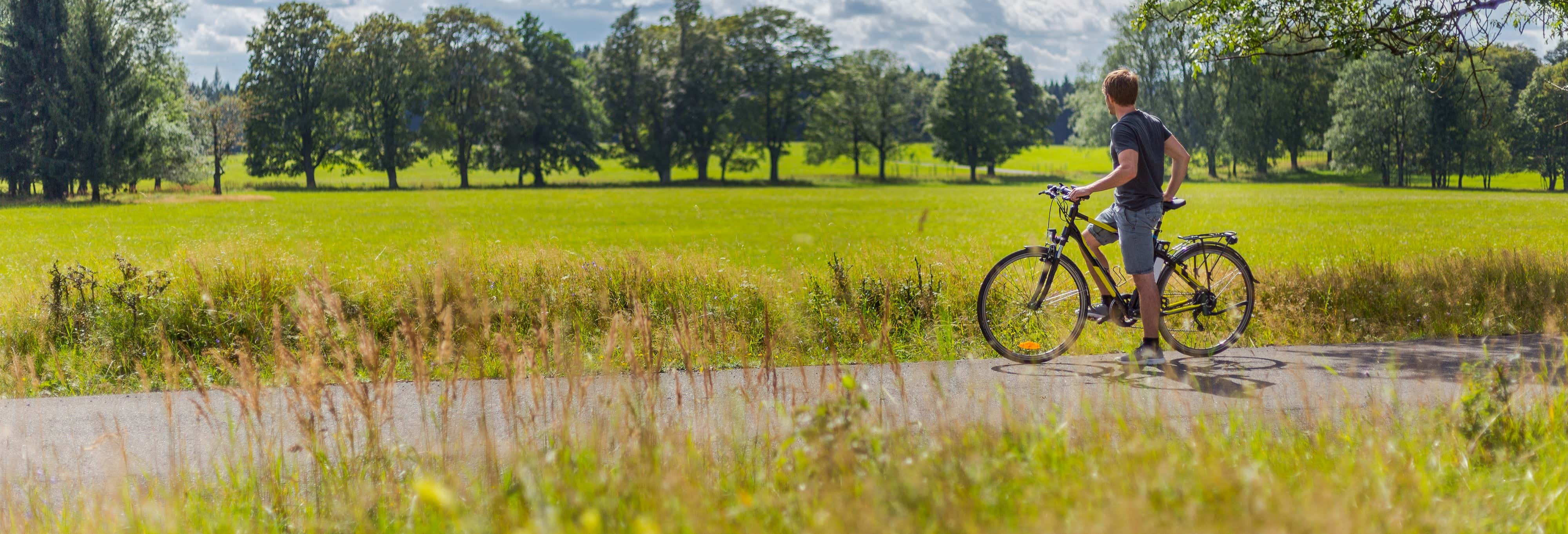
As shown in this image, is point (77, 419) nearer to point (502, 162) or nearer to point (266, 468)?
point (266, 468)

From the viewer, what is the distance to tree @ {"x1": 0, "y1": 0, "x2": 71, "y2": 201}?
41.6 metres

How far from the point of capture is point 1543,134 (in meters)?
50.1

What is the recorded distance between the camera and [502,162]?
67812 millimetres

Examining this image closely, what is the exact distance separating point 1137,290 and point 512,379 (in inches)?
192

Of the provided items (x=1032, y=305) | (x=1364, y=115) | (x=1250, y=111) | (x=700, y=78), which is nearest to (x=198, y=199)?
(x=700, y=78)

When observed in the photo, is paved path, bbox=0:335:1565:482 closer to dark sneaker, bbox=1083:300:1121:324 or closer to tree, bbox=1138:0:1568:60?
dark sneaker, bbox=1083:300:1121:324

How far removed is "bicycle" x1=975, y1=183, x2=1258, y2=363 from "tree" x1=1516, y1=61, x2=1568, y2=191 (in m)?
47.3

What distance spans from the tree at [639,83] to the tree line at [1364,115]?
95.0ft

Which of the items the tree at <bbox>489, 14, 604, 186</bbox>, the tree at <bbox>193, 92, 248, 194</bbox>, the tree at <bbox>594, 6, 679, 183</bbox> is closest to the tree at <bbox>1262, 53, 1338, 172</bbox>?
the tree at <bbox>594, 6, 679, 183</bbox>

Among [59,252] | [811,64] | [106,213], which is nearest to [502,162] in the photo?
[811,64]

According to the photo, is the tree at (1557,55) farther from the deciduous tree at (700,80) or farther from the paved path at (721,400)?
the paved path at (721,400)

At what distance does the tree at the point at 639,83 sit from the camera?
68.9m

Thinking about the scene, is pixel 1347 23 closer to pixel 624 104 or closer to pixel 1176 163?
pixel 1176 163

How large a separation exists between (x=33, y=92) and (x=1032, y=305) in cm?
4920
